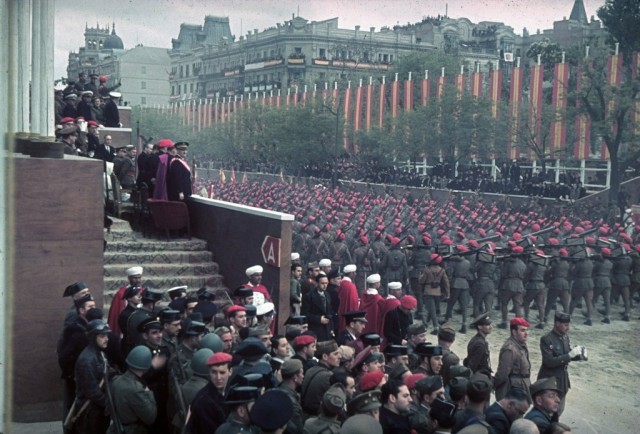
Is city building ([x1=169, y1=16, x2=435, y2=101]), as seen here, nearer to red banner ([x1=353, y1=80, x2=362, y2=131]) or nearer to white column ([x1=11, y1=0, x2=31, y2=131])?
red banner ([x1=353, y1=80, x2=362, y2=131])

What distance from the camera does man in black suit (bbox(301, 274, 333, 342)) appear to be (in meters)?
10.8

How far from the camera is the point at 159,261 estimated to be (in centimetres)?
1212

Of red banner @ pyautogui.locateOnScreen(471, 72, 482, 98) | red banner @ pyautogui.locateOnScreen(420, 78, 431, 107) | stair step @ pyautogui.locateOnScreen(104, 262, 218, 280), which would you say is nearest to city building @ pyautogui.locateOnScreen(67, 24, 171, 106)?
red banner @ pyautogui.locateOnScreen(420, 78, 431, 107)

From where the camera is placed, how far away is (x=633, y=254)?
718 inches

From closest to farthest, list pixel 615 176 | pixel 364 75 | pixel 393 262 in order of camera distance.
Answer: pixel 393 262
pixel 615 176
pixel 364 75

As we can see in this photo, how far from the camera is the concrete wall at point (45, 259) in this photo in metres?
8.72

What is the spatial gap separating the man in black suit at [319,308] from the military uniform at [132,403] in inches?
190

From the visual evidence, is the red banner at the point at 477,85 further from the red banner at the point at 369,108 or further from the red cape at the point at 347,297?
the red cape at the point at 347,297

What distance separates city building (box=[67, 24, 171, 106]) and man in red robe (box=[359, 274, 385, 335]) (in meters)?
39.3

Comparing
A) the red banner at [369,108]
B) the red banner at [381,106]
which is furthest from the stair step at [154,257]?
the red banner at [369,108]

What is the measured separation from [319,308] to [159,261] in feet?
9.17

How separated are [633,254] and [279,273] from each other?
10.6 metres

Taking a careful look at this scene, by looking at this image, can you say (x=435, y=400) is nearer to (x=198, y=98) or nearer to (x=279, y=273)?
(x=279, y=273)

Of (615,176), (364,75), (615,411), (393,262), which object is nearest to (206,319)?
(615,411)
